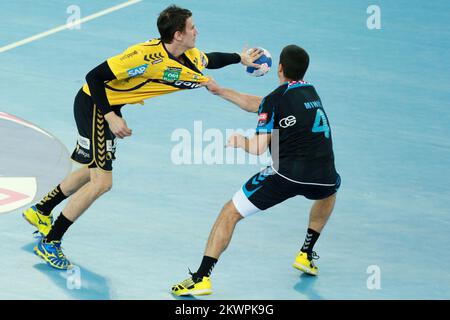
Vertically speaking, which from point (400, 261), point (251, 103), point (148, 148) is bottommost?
point (400, 261)

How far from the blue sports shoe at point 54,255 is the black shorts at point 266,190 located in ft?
5.29

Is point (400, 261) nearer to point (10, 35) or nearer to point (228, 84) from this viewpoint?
point (228, 84)

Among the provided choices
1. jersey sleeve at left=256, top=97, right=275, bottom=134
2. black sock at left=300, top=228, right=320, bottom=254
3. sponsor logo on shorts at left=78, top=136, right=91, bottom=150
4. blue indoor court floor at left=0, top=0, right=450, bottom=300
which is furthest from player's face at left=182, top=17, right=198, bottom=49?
black sock at left=300, top=228, right=320, bottom=254

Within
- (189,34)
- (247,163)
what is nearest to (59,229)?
(189,34)

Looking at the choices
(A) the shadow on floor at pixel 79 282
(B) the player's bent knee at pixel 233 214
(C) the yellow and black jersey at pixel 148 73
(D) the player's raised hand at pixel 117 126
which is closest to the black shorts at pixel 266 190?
(B) the player's bent knee at pixel 233 214

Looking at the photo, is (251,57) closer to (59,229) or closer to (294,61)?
(294,61)

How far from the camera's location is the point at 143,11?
15.7 metres

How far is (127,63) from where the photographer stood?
345 inches

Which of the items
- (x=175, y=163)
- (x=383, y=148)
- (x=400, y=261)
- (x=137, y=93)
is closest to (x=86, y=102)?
(x=137, y=93)

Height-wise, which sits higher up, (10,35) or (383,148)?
(10,35)

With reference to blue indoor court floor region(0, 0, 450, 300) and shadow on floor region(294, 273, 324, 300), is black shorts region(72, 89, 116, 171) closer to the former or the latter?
blue indoor court floor region(0, 0, 450, 300)

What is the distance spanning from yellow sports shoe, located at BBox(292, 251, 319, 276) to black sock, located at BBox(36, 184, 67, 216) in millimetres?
2275

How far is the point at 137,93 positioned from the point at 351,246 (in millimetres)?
2483

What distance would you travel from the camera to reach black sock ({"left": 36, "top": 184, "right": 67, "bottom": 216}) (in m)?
9.55
